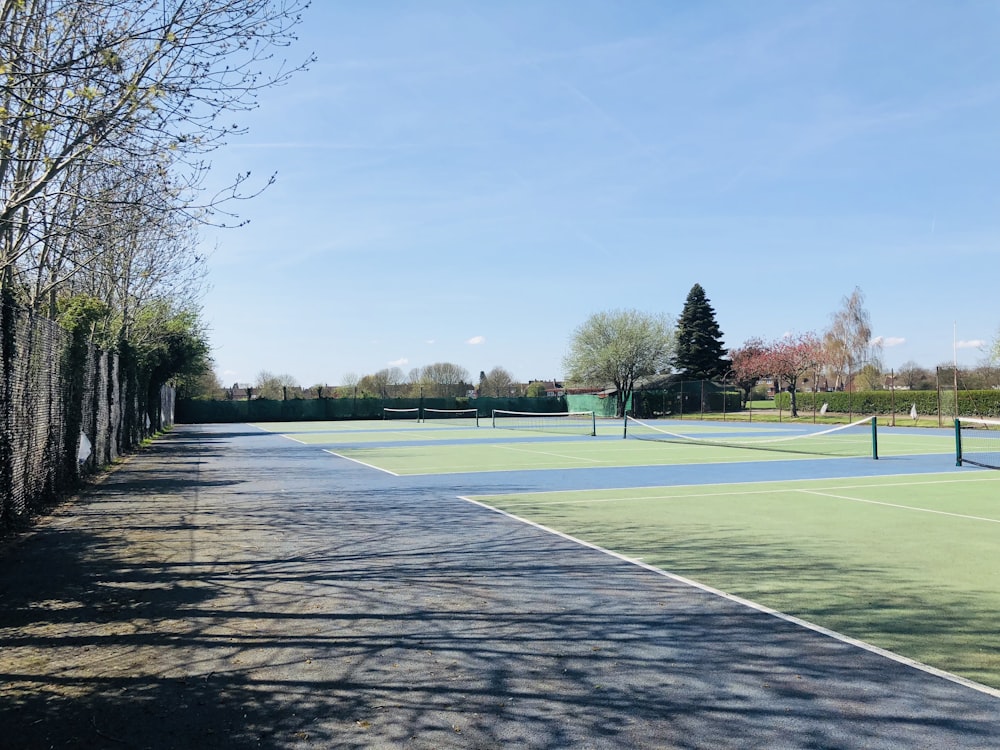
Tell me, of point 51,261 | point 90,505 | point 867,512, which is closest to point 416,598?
point 867,512

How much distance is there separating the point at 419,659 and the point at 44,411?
9.20 meters

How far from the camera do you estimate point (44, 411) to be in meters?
11.8

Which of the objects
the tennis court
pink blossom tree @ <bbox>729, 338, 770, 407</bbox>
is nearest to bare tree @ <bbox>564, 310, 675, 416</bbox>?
pink blossom tree @ <bbox>729, 338, 770, 407</bbox>

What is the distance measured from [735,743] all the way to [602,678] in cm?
97

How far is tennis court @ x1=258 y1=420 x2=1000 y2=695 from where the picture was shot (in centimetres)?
574

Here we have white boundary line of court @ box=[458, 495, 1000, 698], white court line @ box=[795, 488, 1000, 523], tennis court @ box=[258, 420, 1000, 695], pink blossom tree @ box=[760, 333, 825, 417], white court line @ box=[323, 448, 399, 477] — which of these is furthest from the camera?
pink blossom tree @ box=[760, 333, 825, 417]

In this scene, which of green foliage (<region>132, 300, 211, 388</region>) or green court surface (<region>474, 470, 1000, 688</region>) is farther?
green foliage (<region>132, 300, 211, 388</region>)

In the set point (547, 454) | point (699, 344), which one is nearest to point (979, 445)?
point (547, 454)

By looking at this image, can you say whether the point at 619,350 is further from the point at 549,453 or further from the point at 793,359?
the point at 549,453

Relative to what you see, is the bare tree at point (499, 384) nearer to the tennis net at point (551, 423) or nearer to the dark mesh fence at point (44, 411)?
the tennis net at point (551, 423)

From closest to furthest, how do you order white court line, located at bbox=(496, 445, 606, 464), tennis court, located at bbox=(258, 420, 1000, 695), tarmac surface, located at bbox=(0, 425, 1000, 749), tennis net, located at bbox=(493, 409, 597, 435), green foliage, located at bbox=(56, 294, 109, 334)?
tarmac surface, located at bbox=(0, 425, 1000, 749) < tennis court, located at bbox=(258, 420, 1000, 695) < green foliage, located at bbox=(56, 294, 109, 334) < white court line, located at bbox=(496, 445, 606, 464) < tennis net, located at bbox=(493, 409, 597, 435)

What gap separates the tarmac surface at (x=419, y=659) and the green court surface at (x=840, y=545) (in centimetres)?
45

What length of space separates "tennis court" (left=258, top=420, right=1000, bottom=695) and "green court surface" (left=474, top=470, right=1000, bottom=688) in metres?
0.02

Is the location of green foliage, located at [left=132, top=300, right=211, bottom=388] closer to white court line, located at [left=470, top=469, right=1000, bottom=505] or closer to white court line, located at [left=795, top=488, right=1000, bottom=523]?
white court line, located at [left=470, top=469, right=1000, bottom=505]
